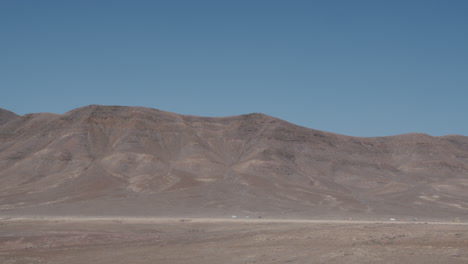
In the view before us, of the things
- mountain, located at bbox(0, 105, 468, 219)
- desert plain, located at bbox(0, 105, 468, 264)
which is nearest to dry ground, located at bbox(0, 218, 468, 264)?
desert plain, located at bbox(0, 105, 468, 264)

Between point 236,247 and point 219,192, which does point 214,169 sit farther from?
point 236,247

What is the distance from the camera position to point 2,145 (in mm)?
110688

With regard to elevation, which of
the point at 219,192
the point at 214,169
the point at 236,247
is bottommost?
the point at 236,247

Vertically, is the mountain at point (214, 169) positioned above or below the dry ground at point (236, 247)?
above

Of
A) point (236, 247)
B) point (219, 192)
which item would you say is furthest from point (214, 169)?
point (236, 247)

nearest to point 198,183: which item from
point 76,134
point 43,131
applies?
point 76,134

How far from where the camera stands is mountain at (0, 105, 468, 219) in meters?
75.5

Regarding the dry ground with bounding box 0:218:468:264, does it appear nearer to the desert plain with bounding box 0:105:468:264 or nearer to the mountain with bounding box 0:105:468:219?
the desert plain with bounding box 0:105:468:264

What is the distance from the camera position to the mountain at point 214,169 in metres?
75.5

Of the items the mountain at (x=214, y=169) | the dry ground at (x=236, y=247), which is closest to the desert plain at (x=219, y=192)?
the dry ground at (x=236, y=247)

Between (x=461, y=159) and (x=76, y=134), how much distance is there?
92.2 meters

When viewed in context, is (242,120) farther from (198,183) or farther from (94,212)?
(94,212)

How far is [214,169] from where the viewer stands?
97.8 m

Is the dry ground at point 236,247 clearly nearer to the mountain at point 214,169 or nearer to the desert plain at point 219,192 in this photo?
the desert plain at point 219,192
